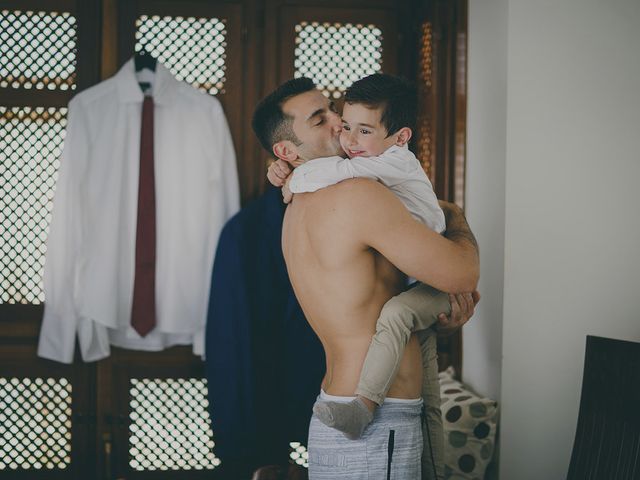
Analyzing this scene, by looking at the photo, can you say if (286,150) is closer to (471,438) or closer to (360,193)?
(360,193)

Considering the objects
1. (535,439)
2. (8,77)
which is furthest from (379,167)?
(8,77)

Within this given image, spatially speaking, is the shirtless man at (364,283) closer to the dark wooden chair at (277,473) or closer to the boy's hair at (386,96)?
the dark wooden chair at (277,473)

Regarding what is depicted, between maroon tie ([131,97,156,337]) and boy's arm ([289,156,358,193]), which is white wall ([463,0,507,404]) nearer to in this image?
boy's arm ([289,156,358,193])

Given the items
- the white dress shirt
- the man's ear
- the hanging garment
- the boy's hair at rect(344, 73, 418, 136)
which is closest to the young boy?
the boy's hair at rect(344, 73, 418, 136)

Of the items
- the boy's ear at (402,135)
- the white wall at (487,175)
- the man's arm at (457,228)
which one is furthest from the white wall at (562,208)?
the boy's ear at (402,135)

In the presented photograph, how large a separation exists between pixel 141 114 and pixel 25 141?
56 cm

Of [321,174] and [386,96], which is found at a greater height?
[386,96]

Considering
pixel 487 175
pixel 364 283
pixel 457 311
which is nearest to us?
pixel 364 283

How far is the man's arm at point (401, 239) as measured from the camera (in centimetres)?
162

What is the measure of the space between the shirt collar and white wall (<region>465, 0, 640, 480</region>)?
1.43 meters

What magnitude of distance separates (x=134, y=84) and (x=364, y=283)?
1710mm

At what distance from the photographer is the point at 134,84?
297 centimetres

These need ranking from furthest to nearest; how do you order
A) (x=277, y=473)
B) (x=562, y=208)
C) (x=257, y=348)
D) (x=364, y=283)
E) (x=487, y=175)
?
(x=257, y=348), (x=487, y=175), (x=562, y=208), (x=277, y=473), (x=364, y=283)

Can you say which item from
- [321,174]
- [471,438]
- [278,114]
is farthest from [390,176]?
[471,438]
